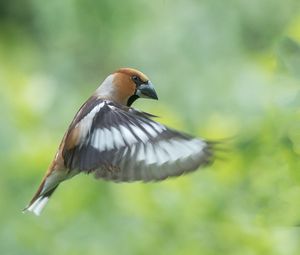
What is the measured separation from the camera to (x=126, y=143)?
147cm

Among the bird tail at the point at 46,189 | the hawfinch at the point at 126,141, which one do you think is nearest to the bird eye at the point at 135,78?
the hawfinch at the point at 126,141

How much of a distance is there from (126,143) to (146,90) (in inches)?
5.6

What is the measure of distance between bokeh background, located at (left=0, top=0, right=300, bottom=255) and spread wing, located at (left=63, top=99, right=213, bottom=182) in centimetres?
25

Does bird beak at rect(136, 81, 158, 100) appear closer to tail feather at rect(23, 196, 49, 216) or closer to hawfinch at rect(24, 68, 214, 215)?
hawfinch at rect(24, 68, 214, 215)

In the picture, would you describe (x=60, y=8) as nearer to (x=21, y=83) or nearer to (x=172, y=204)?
(x=21, y=83)

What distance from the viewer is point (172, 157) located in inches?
59.2

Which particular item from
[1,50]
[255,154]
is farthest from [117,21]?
[255,154]

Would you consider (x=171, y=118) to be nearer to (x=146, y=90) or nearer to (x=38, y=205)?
(x=38, y=205)

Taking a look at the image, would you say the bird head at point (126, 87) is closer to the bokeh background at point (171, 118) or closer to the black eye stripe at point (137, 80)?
the black eye stripe at point (137, 80)

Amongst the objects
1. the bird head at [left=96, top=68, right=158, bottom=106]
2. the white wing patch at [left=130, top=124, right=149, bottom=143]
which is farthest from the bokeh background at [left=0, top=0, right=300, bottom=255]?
the white wing patch at [left=130, top=124, right=149, bottom=143]

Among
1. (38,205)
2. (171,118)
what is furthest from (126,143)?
(171,118)

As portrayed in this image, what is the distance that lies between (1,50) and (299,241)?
273 cm

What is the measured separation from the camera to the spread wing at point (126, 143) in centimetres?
146

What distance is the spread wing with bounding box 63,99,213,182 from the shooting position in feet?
4.80
